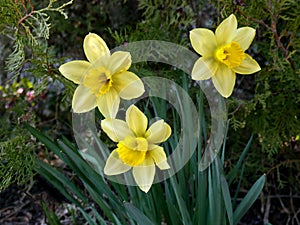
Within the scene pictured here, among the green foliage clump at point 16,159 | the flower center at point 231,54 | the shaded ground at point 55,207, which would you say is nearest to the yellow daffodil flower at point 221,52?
the flower center at point 231,54

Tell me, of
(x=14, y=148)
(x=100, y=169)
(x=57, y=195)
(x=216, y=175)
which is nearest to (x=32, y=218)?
(x=57, y=195)

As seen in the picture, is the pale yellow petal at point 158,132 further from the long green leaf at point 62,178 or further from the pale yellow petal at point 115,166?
the long green leaf at point 62,178

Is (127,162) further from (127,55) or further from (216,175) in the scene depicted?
(216,175)

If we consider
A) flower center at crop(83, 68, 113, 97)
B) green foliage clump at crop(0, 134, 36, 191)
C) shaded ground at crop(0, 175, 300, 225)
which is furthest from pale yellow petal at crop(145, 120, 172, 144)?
shaded ground at crop(0, 175, 300, 225)

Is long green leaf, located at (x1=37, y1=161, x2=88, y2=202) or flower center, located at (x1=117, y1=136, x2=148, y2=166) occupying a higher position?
flower center, located at (x1=117, y1=136, x2=148, y2=166)

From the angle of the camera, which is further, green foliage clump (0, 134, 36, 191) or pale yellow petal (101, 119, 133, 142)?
green foliage clump (0, 134, 36, 191)

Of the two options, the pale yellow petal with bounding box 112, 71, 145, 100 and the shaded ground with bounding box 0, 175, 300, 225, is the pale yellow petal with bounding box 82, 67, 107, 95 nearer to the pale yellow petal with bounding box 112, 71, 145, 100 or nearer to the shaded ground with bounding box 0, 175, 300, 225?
the pale yellow petal with bounding box 112, 71, 145, 100

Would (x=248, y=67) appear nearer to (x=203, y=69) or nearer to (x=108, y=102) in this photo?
(x=203, y=69)
